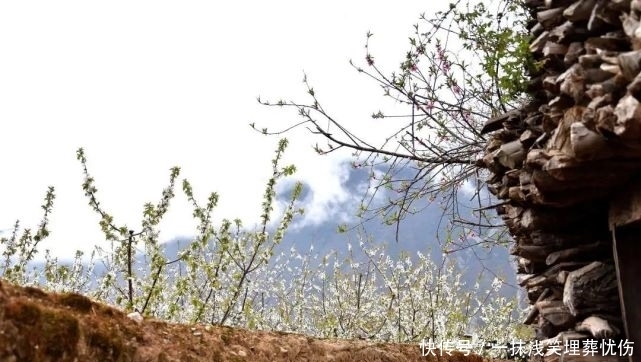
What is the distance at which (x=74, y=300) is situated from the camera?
245 cm

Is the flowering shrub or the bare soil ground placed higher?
the flowering shrub

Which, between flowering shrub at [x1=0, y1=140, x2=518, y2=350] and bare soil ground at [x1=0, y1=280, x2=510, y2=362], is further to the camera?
flowering shrub at [x1=0, y1=140, x2=518, y2=350]

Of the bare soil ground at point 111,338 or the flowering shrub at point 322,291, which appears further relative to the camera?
the flowering shrub at point 322,291

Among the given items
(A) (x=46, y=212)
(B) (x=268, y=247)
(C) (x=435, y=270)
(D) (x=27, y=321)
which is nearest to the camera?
(D) (x=27, y=321)

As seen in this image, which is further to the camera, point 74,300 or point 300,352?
point 300,352

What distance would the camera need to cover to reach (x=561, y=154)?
3107 mm

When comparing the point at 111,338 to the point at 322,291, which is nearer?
the point at 111,338

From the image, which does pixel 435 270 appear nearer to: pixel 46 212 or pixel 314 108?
pixel 314 108

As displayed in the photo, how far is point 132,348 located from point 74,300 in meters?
0.33

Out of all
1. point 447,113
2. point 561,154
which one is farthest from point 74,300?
point 447,113

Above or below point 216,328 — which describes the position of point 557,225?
above

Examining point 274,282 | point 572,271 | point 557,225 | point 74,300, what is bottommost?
point 74,300

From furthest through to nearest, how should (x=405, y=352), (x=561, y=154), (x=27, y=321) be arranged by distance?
1. (x=405, y=352)
2. (x=561, y=154)
3. (x=27, y=321)

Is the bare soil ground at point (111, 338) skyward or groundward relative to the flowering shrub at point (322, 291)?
groundward
